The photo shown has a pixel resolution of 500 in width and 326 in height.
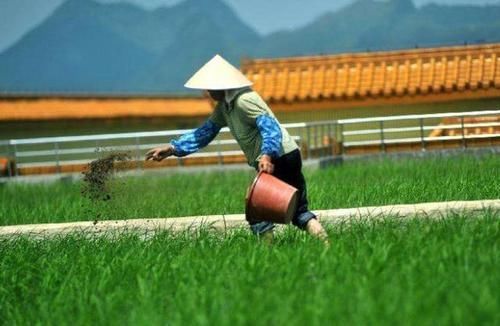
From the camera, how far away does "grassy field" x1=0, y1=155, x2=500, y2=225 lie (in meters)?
9.59

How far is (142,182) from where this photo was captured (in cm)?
1605

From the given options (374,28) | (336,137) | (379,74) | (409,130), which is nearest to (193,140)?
(336,137)

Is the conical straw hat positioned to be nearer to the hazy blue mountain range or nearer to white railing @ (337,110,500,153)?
white railing @ (337,110,500,153)

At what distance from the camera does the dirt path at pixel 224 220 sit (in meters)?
7.74

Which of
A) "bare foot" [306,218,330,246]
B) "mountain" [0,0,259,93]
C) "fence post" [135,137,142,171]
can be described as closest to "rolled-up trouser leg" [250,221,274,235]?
"bare foot" [306,218,330,246]

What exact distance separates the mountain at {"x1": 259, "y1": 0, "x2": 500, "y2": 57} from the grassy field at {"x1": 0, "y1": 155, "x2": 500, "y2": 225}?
92935 millimetres

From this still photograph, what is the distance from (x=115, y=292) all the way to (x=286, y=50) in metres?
134

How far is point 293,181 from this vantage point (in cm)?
775

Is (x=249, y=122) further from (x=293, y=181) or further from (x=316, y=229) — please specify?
(x=316, y=229)

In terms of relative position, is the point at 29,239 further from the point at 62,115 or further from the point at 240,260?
the point at 62,115

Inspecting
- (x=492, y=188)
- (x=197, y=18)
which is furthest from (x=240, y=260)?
(x=197, y=18)

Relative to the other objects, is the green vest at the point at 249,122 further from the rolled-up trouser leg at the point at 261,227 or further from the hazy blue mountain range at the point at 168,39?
the hazy blue mountain range at the point at 168,39

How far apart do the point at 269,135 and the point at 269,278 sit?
1.56 m

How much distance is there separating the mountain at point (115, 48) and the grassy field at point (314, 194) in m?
95.6
